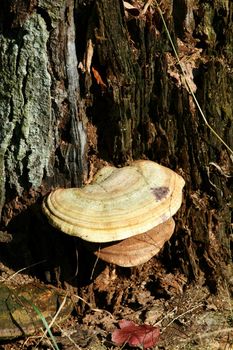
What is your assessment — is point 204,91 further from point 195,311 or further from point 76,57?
point 195,311

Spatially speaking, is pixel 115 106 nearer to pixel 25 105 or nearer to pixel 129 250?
pixel 25 105

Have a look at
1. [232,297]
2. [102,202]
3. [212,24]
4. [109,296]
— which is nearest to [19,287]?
[109,296]

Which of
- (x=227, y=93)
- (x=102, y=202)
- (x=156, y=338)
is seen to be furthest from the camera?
(x=227, y=93)

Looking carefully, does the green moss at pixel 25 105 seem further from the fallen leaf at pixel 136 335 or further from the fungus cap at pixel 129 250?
the fallen leaf at pixel 136 335

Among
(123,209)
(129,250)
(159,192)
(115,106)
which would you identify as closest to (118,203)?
(123,209)

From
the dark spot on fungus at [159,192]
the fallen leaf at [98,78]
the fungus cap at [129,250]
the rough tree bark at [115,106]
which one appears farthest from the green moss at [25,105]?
the dark spot on fungus at [159,192]

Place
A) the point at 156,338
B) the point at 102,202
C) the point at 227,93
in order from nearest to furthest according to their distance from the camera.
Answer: the point at 102,202
the point at 156,338
the point at 227,93

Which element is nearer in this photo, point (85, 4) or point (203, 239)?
point (85, 4)
